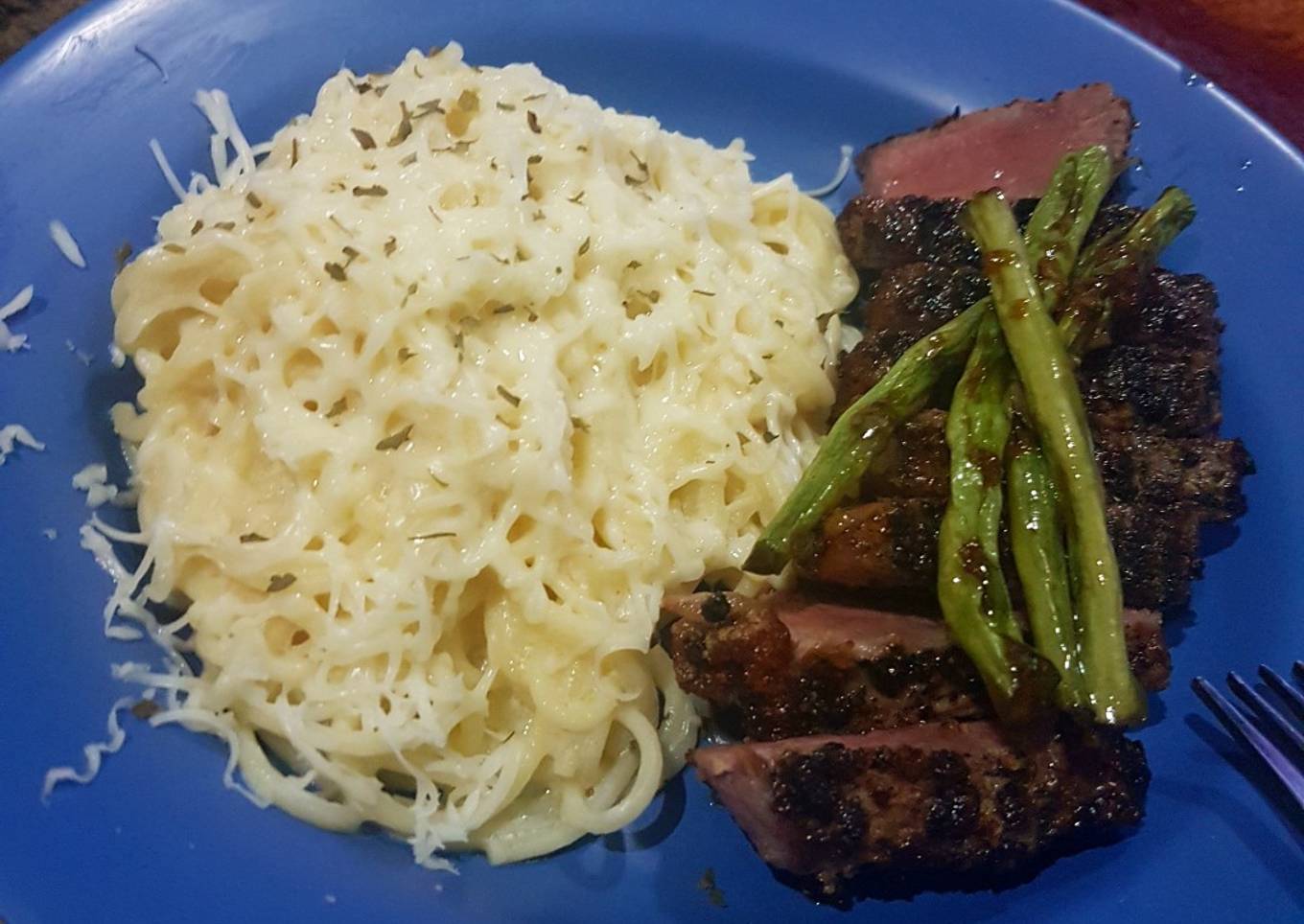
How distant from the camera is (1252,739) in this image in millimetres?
2639

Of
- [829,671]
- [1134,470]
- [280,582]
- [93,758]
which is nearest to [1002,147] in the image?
[1134,470]

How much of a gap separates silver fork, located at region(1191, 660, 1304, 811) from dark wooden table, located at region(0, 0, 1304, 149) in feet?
8.75

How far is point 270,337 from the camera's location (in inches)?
111

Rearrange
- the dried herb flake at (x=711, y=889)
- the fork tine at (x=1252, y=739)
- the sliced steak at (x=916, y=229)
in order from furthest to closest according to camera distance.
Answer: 1. the sliced steak at (x=916, y=229)
2. the dried herb flake at (x=711, y=889)
3. the fork tine at (x=1252, y=739)

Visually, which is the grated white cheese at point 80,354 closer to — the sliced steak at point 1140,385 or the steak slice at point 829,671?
the steak slice at point 829,671

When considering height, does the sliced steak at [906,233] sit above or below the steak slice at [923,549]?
above

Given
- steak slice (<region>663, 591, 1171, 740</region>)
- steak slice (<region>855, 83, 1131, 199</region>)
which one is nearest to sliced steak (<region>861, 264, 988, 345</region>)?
steak slice (<region>855, 83, 1131, 199</region>)

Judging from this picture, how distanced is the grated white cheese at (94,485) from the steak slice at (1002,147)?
2774mm

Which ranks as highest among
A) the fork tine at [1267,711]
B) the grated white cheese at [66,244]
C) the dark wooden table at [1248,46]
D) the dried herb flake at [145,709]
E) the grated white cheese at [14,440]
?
the dark wooden table at [1248,46]

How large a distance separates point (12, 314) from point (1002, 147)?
332 cm

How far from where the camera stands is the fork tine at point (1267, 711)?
2.60 metres

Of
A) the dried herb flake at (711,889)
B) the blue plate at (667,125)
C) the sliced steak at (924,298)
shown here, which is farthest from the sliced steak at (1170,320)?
the dried herb flake at (711,889)

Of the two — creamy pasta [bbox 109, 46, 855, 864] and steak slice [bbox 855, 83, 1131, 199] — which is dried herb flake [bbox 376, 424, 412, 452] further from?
steak slice [bbox 855, 83, 1131, 199]

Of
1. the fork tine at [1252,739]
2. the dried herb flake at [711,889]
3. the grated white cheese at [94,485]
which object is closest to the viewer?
the fork tine at [1252,739]
